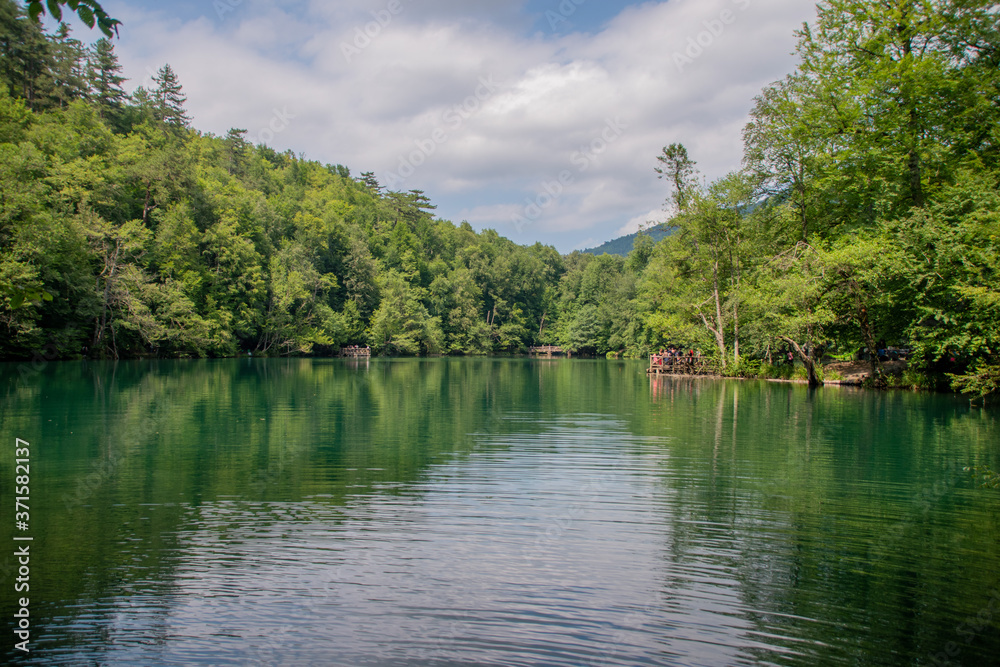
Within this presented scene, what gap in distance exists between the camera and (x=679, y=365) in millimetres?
43562

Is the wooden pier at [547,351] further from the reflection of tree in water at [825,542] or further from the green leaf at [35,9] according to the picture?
the green leaf at [35,9]

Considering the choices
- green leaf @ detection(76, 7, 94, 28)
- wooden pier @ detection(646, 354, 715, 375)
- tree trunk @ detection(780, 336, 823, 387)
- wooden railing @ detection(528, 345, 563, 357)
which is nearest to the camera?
green leaf @ detection(76, 7, 94, 28)

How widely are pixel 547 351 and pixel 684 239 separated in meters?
65.1

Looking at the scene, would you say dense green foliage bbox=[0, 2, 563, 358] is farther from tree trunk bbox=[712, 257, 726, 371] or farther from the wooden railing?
tree trunk bbox=[712, 257, 726, 371]

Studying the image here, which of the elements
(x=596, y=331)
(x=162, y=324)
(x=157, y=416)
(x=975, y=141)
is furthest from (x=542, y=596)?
(x=596, y=331)

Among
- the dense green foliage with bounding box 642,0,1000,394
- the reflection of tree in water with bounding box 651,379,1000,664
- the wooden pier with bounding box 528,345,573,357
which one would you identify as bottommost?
the reflection of tree in water with bounding box 651,379,1000,664

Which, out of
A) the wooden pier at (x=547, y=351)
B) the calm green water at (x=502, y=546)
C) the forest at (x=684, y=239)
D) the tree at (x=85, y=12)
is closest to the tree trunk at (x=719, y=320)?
the forest at (x=684, y=239)

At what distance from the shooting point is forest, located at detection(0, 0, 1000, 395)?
27.0 m

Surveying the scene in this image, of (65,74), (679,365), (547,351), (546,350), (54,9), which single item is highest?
(65,74)

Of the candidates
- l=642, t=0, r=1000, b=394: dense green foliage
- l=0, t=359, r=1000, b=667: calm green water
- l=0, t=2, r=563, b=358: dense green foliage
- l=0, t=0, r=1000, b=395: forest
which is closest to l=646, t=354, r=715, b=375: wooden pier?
l=0, t=0, r=1000, b=395: forest

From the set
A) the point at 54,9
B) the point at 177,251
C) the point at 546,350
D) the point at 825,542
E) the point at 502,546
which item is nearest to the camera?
the point at 54,9

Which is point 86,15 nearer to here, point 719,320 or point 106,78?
point 719,320

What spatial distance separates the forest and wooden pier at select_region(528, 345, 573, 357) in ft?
29.2

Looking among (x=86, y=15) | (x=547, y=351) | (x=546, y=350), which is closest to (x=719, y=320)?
(x=86, y=15)
